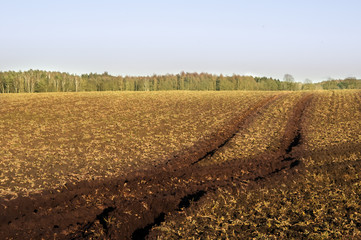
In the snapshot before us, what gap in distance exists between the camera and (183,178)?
50.8 ft

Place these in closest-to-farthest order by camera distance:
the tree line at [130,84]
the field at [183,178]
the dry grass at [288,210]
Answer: the dry grass at [288,210] < the field at [183,178] < the tree line at [130,84]

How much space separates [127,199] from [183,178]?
362cm

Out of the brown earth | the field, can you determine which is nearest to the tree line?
the field

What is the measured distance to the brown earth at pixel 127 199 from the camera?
10.2m

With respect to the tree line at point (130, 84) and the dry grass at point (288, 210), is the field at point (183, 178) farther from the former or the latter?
the tree line at point (130, 84)

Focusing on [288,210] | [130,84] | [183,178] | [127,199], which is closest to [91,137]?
[183,178]

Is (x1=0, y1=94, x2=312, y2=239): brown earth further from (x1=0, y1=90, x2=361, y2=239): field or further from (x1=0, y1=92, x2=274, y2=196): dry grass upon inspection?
(x1=0, y1=92, x2=274, y2=196): dry grass

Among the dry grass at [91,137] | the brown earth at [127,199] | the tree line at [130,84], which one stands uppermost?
the tree line at [130,84]

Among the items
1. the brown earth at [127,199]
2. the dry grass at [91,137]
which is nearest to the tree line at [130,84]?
the dry grass at [91,137]

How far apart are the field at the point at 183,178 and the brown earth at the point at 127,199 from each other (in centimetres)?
5

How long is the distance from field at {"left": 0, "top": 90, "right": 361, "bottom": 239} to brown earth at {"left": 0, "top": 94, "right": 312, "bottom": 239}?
5 centimetres

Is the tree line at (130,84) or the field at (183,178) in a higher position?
the tree line at (130,84)

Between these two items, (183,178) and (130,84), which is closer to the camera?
(183,178)

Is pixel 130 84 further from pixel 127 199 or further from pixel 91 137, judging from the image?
pixel 127 199
